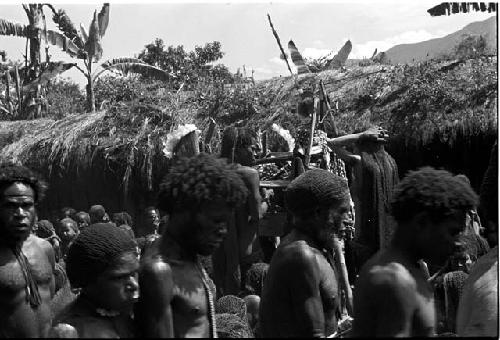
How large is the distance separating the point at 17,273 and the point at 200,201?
150 cm

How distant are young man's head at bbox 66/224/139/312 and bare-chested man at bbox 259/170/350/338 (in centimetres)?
76

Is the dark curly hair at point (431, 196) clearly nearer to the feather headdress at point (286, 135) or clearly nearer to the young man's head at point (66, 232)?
the young man's head at point (66, 232)

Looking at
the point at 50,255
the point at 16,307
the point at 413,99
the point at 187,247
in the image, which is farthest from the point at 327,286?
the point at 413,99

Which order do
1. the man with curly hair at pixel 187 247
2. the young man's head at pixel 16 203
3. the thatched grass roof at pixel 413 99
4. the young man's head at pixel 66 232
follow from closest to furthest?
the man with curly hair at pixel 187 247
the young man's head at pixel 16 203
the young man's head at pixel 66 232
the thatched grass roof at pixel 413 99

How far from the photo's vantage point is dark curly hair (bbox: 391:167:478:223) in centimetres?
333

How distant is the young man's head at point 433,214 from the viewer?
3.33 m

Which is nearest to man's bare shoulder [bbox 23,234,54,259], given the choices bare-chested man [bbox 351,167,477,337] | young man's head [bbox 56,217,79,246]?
bare-chested man [bbox 351,167,477,337]

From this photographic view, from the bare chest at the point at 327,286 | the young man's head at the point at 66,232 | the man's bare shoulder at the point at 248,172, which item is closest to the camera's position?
the bare chest at the point at 327,286

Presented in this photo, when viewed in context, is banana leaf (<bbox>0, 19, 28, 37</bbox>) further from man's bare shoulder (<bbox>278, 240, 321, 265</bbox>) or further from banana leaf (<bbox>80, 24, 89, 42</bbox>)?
man's bare shoulder (<bbox>278, 240, 321, 265</bbox>)

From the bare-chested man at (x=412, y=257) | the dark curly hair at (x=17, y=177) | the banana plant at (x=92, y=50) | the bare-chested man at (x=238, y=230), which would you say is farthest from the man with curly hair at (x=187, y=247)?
the banana plant at (x=92, y=50)

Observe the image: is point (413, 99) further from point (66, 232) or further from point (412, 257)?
point (412, 257)

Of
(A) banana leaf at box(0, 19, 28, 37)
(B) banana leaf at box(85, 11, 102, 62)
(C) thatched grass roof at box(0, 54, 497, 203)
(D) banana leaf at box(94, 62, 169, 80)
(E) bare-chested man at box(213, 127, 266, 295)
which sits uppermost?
(A) banana leaf at box(0, 19, 28, 37)

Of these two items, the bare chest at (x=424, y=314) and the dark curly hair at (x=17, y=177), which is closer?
the bare chest at (x=424, y=314)

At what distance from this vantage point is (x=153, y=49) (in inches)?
1109
